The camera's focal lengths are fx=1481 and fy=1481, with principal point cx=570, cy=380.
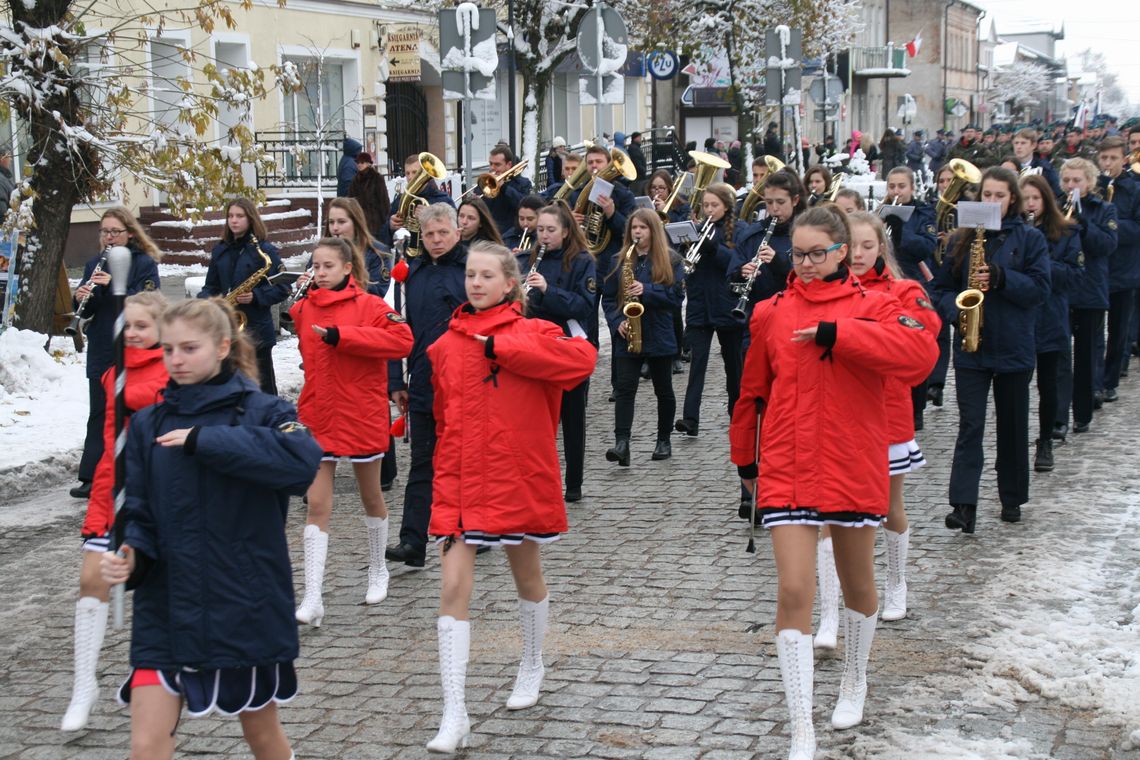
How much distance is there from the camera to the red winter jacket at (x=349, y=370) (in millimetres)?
6996

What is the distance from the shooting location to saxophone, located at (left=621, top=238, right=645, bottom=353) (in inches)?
404

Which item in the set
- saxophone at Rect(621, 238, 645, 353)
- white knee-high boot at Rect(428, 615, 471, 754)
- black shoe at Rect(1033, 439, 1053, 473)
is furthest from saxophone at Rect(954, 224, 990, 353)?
white knee-high boot at Rect(428, 615, 471, 754)

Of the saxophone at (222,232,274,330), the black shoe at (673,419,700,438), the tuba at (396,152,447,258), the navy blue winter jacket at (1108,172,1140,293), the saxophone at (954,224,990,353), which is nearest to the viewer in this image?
the saxophone at (954,224,990,353)

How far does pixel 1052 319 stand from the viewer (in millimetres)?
9641

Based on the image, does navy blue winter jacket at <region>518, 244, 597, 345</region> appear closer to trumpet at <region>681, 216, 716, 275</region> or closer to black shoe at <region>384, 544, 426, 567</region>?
black shoe at <region>384, 544, 426, 567</region>

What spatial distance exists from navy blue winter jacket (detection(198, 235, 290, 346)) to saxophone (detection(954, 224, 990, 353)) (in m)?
4.46

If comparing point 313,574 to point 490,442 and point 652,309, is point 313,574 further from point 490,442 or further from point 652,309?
point 652,309

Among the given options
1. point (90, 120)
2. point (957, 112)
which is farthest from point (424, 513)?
point (957, 112)

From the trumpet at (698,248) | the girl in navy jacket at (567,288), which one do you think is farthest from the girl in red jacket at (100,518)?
the trumpet at (698,248)

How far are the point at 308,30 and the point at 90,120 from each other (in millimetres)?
13804

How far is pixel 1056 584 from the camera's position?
7.20 meters

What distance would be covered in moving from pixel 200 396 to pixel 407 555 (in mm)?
3410

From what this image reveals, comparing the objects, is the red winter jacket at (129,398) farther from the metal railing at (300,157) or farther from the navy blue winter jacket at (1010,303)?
the metal railing at (300,157)

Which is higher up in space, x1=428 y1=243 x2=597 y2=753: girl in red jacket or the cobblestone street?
x1=428 y1=243 x2=597 y2=753: girl in red jacket
